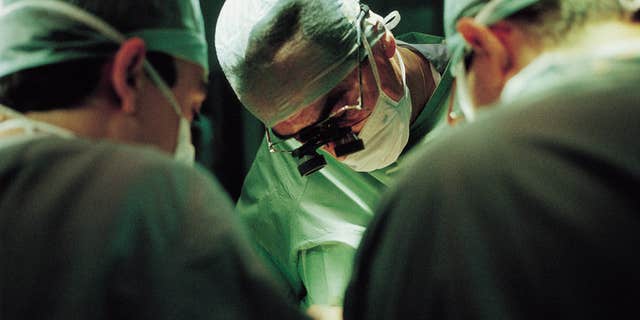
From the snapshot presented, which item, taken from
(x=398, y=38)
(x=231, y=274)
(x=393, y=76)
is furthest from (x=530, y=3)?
(x=398, y=38)

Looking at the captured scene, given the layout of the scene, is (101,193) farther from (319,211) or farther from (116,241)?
(319,211)

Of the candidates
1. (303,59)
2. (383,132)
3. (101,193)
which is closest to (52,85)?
(101,193)

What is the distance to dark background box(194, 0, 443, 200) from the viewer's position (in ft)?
9.32

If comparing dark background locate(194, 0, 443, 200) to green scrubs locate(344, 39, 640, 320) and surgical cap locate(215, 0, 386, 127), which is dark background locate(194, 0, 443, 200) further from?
green scrubs locate(344, 39, 640, 320)

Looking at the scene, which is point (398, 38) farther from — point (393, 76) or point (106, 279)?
point (106, 279)

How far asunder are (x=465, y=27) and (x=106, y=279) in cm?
76

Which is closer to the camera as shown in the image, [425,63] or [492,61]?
[492,61]

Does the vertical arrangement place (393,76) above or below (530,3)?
below

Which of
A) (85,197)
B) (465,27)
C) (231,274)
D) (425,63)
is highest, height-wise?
(465,27)

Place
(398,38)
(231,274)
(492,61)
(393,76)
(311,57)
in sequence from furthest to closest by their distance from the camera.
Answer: (398,38) → (393,76) → (311,57) → (492,61) → (231,274)

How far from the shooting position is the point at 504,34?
43.3 inches

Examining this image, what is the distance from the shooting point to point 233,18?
192 cm

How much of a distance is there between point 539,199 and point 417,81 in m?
1.46

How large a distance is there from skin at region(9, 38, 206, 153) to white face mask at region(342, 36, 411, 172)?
0.98 metres
